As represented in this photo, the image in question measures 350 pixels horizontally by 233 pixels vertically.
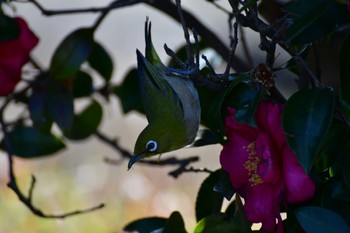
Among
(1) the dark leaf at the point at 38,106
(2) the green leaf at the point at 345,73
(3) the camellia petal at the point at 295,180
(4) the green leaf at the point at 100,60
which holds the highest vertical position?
(2) the green leaf at the point at 345,73

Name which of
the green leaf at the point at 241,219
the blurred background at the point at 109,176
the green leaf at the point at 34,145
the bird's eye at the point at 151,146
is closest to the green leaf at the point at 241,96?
the green leaf at the point at 241,219

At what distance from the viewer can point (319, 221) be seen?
834mm

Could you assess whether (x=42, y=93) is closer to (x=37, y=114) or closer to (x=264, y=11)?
(x=37, y=114)

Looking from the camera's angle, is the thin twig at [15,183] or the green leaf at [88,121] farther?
the green leaf at [88,121]

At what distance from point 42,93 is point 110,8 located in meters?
0.19

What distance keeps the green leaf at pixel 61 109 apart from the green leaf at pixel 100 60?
29cm

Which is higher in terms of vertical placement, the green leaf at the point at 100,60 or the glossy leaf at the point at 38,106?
the green leaf at the point at 100,60

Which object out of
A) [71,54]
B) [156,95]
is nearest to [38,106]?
[71,54]

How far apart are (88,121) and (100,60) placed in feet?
0.42

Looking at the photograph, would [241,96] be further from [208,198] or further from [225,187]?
[208,198]

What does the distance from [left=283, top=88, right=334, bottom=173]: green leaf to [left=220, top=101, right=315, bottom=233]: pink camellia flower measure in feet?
0.13

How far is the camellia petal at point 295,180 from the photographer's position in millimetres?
839

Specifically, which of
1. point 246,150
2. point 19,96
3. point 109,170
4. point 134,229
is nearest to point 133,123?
point 109,170

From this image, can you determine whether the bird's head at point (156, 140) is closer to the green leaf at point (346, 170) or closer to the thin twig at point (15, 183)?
the thin twig at point (15, 183)
